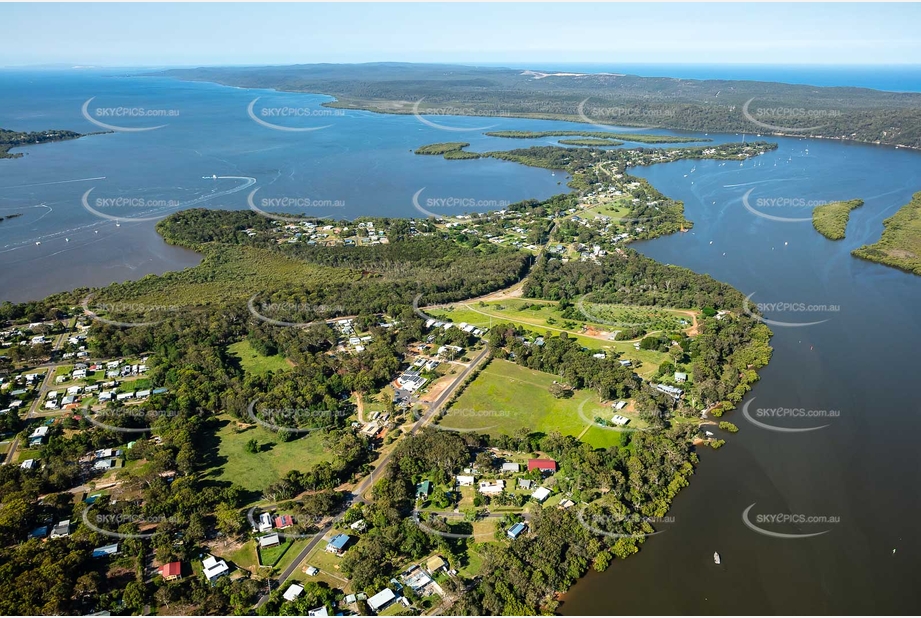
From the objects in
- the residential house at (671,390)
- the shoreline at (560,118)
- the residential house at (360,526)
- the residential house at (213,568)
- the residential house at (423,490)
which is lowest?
the residential house at (213,568)

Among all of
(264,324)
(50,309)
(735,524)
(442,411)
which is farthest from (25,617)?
(50,309)

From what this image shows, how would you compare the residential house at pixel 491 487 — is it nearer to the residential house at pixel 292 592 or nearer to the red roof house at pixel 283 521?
the red roof house at pixel 283 521

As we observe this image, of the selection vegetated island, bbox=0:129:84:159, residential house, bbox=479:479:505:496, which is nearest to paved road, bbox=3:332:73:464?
residential house, bbox=479:479:505:496

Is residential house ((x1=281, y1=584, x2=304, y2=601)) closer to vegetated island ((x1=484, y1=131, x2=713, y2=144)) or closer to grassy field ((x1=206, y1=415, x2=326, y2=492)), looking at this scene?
grassy field ((x1=206, y1=415, x2=326, y2=492))

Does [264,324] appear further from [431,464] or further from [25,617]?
[25,617]

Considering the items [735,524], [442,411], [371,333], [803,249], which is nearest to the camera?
[735,524]

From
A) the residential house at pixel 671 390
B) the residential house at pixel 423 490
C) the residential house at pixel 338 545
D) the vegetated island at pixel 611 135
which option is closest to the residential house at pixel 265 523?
the residential house at pixel 338 545

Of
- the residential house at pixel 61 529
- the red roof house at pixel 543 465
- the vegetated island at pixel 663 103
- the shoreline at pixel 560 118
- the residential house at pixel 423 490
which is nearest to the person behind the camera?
the residential house at pixel 61 529
